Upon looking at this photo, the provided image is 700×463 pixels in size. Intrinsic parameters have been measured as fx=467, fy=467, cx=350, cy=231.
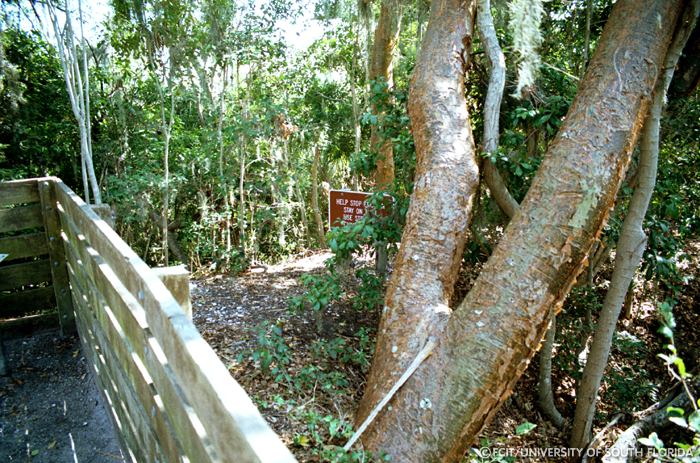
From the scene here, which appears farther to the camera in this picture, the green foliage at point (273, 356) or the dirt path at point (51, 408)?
the green foliage at point (273, 356)

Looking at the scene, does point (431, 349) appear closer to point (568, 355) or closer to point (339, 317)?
point (339, 317)

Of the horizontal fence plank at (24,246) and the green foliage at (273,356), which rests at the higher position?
the horizontal fence plank at (24,246)

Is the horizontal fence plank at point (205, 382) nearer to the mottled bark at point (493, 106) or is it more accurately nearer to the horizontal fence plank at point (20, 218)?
the horizontal fence plank at point (20, 218)

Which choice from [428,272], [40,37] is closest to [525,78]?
[428,272]

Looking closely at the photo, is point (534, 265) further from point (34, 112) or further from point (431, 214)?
point (34, 112)

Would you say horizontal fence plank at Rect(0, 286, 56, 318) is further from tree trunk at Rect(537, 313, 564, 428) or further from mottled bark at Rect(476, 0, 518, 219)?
tree trunk at Rect(537, 313, 564, 428)

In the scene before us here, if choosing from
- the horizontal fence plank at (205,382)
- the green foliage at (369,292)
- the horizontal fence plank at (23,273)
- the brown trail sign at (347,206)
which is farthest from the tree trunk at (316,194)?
the horizontal fence plank at (205,382)

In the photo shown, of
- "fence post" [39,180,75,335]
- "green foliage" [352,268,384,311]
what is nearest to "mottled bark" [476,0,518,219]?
"green foliage" [352,268,384,311]

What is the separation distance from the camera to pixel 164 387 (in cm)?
155

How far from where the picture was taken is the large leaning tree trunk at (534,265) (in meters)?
2.97

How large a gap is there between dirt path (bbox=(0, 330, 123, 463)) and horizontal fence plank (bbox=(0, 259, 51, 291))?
20.5 inches

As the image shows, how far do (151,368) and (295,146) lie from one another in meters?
8.68

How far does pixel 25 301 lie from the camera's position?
14.1 feet

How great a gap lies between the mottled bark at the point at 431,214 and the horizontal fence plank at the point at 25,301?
10.2 ft
